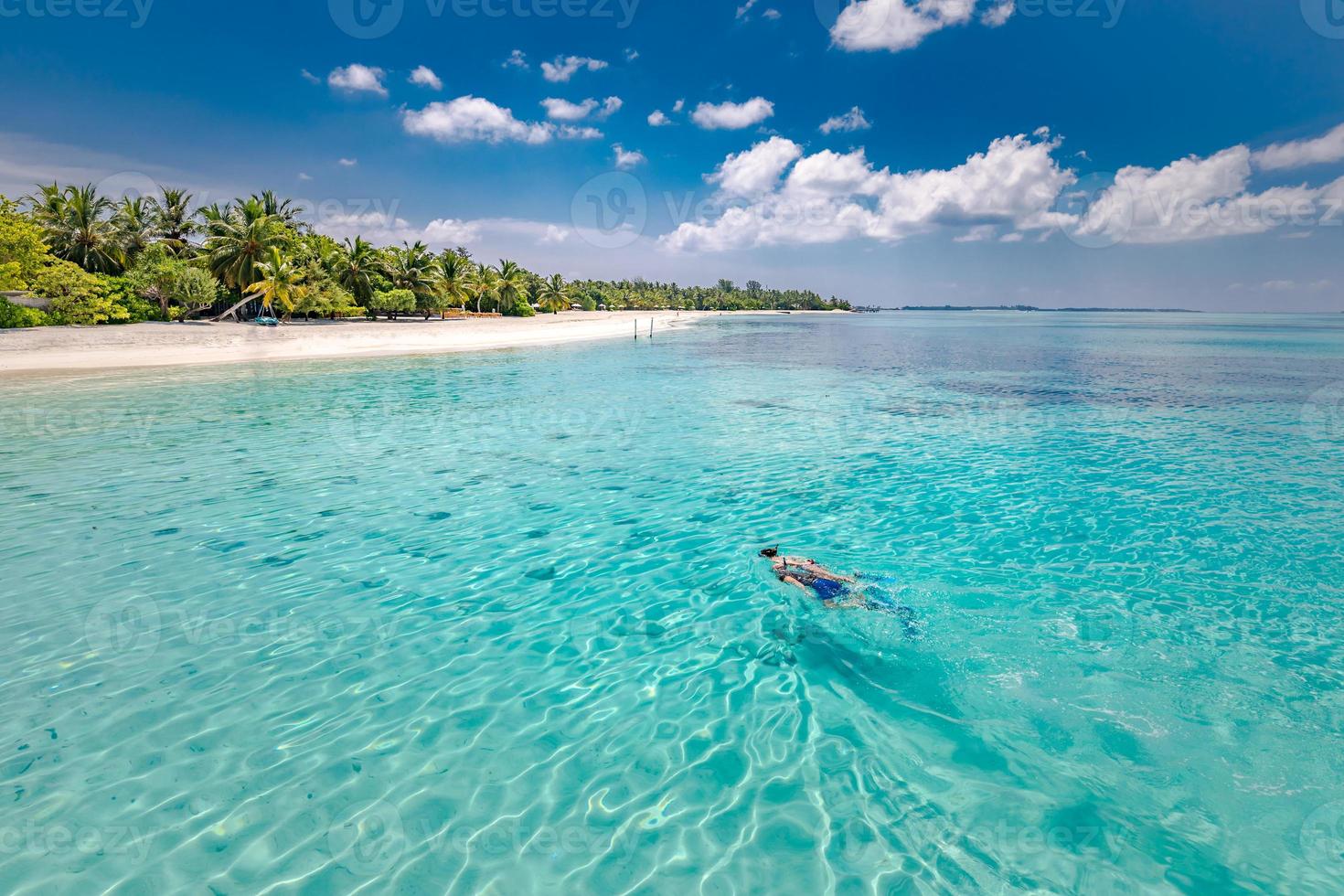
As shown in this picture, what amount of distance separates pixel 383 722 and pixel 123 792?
1.94 meters

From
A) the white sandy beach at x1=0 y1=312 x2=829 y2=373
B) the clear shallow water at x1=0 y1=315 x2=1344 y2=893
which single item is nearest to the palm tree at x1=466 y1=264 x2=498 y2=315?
the white sandy beach at x1=0 y1=312 x2=829 y2=373

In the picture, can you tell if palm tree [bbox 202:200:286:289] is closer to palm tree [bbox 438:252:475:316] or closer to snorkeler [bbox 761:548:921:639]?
palm tree [bbox 438:252:475:316]

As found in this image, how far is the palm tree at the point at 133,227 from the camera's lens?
2235 inches

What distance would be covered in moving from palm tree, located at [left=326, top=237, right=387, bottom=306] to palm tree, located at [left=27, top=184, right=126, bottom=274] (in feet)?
59.9

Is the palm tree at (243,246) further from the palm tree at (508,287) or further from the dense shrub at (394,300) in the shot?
the palm tree at (508,287)

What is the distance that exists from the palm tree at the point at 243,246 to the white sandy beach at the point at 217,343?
6.59 meters

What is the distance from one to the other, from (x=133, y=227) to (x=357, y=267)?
780 inches

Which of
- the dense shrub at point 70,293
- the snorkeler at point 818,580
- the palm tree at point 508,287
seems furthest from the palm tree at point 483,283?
the snorkeler at point 818,580

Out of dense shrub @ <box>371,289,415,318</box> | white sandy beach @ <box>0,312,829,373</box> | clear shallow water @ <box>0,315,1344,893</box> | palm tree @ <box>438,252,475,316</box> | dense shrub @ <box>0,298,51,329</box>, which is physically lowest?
clear shallow water @ <box>0,315,1344,893</box>

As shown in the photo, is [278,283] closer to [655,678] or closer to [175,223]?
[175,223]

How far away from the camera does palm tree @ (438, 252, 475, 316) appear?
82613 millimetres

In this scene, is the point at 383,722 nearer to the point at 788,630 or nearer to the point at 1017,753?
the point at 788,630

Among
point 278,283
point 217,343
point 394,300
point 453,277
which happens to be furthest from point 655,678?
point 453,277

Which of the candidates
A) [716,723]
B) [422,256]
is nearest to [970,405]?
[716,723]
